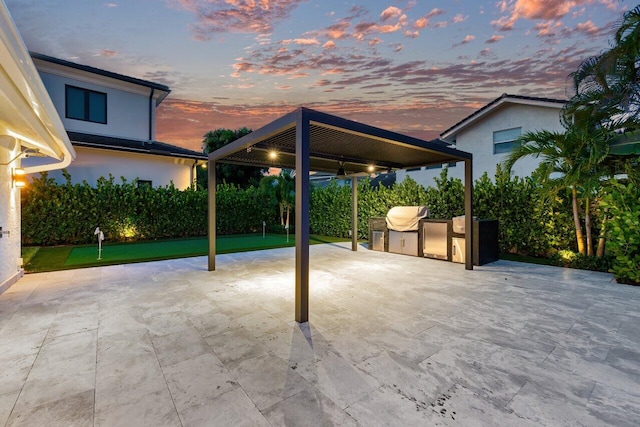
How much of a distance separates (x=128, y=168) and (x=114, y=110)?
3195 millimetres

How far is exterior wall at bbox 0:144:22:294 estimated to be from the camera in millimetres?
4832

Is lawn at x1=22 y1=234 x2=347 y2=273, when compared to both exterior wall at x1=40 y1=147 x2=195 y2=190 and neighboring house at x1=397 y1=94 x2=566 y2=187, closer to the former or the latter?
exterior wall at x1=40 y1=147 x2=195 y2=190

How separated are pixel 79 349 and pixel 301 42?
36.1ft

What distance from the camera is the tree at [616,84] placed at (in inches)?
220

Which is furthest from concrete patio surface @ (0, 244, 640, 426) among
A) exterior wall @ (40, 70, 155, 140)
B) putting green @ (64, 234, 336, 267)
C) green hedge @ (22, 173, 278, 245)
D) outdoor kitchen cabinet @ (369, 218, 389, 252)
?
exterior wall @ (40, 70, 155, 140)

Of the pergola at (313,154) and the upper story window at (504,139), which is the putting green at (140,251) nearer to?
the pergola at (313,154)

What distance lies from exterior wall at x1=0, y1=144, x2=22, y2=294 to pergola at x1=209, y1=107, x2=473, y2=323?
3263 mm

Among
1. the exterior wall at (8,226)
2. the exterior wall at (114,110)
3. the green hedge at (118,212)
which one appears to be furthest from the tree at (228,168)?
the exterior wall at (8,226)

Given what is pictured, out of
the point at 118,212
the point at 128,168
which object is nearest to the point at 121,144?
the point at 128,168

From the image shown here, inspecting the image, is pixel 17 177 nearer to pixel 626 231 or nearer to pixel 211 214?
pixel 211 214

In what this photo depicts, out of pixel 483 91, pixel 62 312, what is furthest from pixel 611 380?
pixel 483 91

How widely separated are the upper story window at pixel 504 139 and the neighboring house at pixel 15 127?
13.8 metres

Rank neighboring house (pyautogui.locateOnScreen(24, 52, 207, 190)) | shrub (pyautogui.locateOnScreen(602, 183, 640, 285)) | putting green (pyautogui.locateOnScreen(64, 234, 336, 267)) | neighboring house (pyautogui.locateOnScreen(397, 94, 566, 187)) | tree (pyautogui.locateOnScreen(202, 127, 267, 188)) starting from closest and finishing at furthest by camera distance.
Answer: shrub (pyautogui.locateOnScreen(602, 183, 640, 285)) < putting green (pyautogui.locateOnScreen(64, 234, 336, 267)) < neighboring house (pyautogui.locateOnScreen(397, 94, 566, 187)) < neighboring house (pyautogui.locateOnScreen(24, 52, 207, 190)) < tree (pyautogui.locateOnScreen(202, 127, 267, 188))

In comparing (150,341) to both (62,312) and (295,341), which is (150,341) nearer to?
(295,341)
